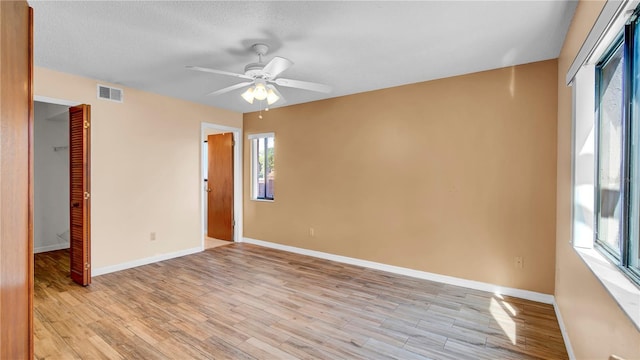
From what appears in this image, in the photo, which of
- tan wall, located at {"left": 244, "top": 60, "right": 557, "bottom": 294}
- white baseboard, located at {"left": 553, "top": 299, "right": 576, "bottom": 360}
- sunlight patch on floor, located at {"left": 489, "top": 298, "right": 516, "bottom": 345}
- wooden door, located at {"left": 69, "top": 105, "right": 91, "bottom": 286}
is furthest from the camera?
wooden door, located at {"left": 69, "top": 105, "right": 91, "bottom": 286}

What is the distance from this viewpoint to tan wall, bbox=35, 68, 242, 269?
143 inches

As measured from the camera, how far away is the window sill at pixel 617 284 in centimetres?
106

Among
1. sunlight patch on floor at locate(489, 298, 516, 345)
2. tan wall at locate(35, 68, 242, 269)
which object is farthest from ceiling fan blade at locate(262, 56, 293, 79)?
sunlight patch on floor at locate(489, 298, 516, 345)

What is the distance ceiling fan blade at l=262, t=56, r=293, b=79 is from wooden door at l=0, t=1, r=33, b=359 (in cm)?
136

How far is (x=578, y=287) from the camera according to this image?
6.13 feet

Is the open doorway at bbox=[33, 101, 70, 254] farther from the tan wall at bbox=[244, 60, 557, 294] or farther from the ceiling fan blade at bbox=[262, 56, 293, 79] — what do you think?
the ceiling fan blade at bbox=[262, 56, 293, 79]

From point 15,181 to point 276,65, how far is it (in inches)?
66.8

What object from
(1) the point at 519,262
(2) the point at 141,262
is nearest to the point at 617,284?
(1) the point at 519,262

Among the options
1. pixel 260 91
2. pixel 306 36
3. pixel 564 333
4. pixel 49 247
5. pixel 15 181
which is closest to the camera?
pixel 15 181

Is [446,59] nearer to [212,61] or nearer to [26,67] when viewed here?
[212,61]

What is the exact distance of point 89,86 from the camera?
357cm

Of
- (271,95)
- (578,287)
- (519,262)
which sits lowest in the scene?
(519,262)

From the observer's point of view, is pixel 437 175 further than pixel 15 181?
Yes

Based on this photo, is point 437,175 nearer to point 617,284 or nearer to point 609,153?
point 609,153
